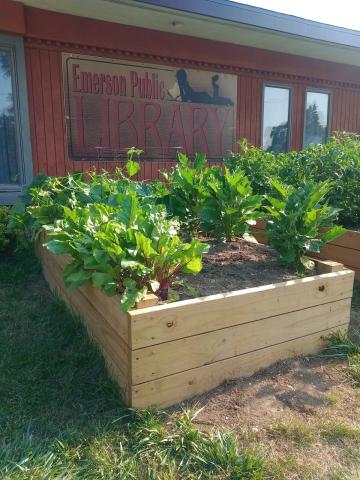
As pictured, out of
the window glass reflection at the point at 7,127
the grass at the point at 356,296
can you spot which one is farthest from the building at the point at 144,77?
the grass at the point at 356,296

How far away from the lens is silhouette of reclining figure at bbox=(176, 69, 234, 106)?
22.7ft

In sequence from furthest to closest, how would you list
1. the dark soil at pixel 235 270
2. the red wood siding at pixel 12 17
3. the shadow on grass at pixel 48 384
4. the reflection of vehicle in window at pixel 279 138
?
the reflection of vehicle in window at pixel 279 138 < the red wood siding at pixel 12 17 < the dark soil at pixel 235 270 < the shadow on grass at pixel 48 384

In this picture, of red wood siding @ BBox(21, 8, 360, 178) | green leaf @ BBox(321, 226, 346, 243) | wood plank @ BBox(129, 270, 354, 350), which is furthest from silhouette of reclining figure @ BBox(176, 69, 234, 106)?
wood plank @ BBox(129, 270, 354, 350)

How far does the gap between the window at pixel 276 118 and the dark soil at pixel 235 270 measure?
5198mm

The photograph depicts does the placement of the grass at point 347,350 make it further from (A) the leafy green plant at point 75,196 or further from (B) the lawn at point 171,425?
(A) the leafy green plant at point 75,196

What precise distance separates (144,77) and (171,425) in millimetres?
5654

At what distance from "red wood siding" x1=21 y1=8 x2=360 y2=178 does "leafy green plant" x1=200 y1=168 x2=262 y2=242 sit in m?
3.29

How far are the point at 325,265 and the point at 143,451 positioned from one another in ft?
6.07

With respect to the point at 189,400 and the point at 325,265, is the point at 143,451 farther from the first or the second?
the point at 325,265

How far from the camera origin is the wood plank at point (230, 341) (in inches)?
85.4

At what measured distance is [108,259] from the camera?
7.55 ft

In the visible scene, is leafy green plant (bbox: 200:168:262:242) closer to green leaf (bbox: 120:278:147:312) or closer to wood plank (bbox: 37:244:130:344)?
wood plank (bbox: 37:244:130:344)

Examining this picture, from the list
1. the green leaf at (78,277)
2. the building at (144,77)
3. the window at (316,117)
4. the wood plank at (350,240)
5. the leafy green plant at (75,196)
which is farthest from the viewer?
the window at (316,117)

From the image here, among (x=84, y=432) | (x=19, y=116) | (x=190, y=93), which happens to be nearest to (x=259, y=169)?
(x=190, y=93)
